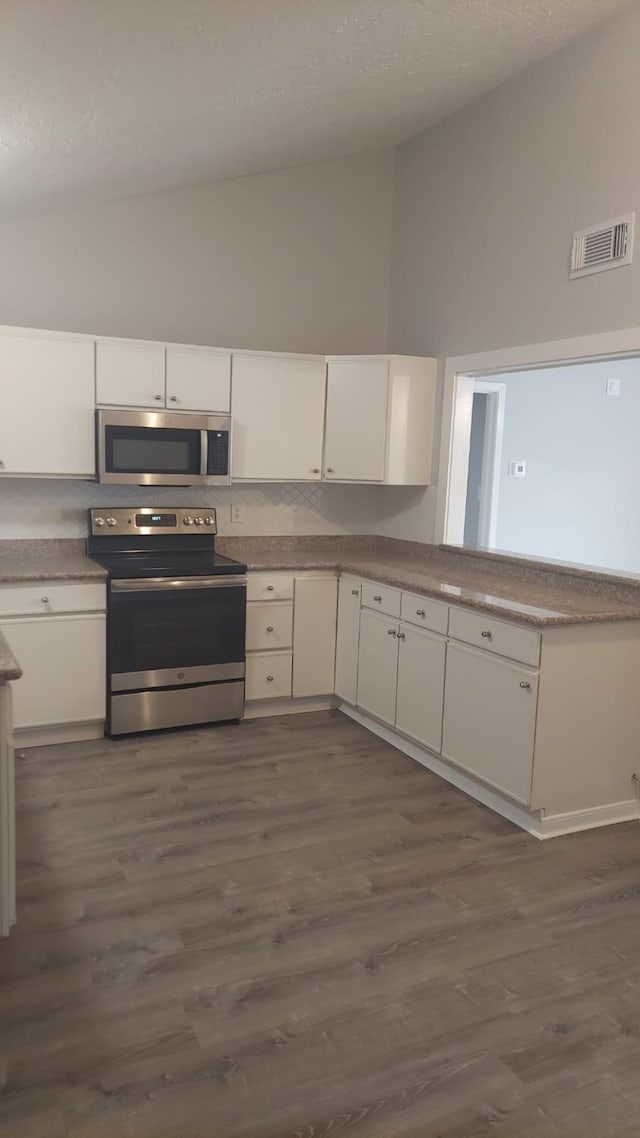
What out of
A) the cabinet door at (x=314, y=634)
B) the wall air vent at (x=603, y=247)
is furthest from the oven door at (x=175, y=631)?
the wall air vent at (x=603, y=247)

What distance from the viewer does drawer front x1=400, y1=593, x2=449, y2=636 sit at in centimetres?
358

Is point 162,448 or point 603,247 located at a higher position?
point 603,247

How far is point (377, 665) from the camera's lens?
13.5ft

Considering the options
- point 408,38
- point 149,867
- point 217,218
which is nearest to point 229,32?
point 408,38

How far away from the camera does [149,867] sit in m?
2.80

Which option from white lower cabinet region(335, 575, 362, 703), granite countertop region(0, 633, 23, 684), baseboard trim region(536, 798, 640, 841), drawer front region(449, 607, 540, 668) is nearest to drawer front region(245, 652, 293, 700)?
white lower cabinet region(335, 575, 362, 703)

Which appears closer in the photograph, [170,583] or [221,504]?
[170,583]

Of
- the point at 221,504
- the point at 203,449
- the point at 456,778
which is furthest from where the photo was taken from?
the point at 221,504

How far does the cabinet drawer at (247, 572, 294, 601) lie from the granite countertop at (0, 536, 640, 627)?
0.19 feet

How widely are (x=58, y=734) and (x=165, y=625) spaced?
728 mm

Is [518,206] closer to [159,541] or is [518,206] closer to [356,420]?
[356,420]

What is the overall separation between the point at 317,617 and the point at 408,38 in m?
2.66

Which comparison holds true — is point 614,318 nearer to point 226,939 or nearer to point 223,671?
point 223,671

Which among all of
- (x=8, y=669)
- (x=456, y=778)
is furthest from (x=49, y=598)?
(x=456, y=778)
